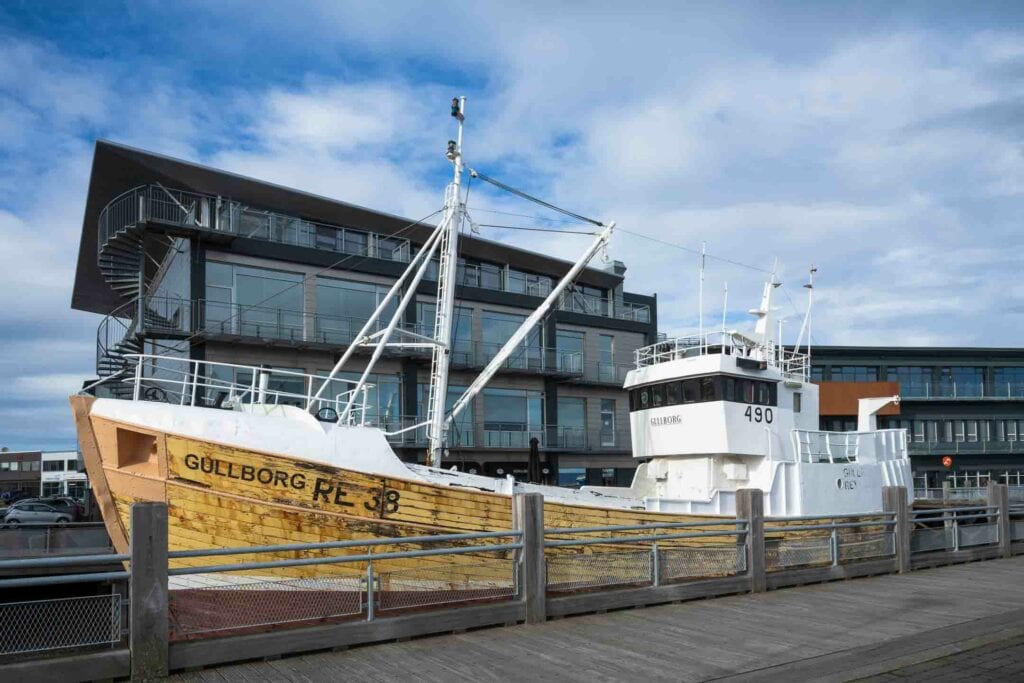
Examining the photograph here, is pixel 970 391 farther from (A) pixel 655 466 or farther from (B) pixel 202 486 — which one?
(B) pixel 202 486

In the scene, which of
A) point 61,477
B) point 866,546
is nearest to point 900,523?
point 866,546

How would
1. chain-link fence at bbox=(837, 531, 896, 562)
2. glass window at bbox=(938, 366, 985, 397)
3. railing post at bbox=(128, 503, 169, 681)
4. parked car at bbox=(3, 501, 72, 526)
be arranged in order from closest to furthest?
railing post at bbox=(128, 503, 169, 681) → chain-link fence at bbox=(837, 531, 896, 562) → parked car at bbox=(3, 501, 72, 526) → glass window at bbox=(938, 366, 985, 397)

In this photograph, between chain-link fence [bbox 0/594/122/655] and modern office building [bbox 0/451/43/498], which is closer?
chain-link fence [bbox 0/594/122/655]

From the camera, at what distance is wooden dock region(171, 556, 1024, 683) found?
27.1ft

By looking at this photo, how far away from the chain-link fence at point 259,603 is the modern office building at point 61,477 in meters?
61.8

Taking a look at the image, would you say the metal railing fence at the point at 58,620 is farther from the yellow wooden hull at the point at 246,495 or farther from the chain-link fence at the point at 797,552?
the chain-link fence at the point at 797,552

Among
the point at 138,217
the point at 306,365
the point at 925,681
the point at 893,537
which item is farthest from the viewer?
the point at 306,365

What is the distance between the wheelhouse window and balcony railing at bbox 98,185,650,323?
10704 millimetres

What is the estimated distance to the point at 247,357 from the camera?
89.1 feet

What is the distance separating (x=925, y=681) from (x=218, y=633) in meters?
6.65

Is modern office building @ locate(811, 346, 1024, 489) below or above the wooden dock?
above

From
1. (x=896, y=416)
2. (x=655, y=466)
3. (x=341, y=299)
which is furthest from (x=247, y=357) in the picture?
(x=896, y=416)

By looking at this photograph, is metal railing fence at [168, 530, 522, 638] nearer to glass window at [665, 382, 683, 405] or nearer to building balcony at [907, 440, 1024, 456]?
glass window at [665, 382, 683, 405]

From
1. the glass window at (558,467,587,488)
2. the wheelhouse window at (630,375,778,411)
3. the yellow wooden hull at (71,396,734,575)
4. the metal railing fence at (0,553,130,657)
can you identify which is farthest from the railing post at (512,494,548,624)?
the glass window at (558,467,587,488)
